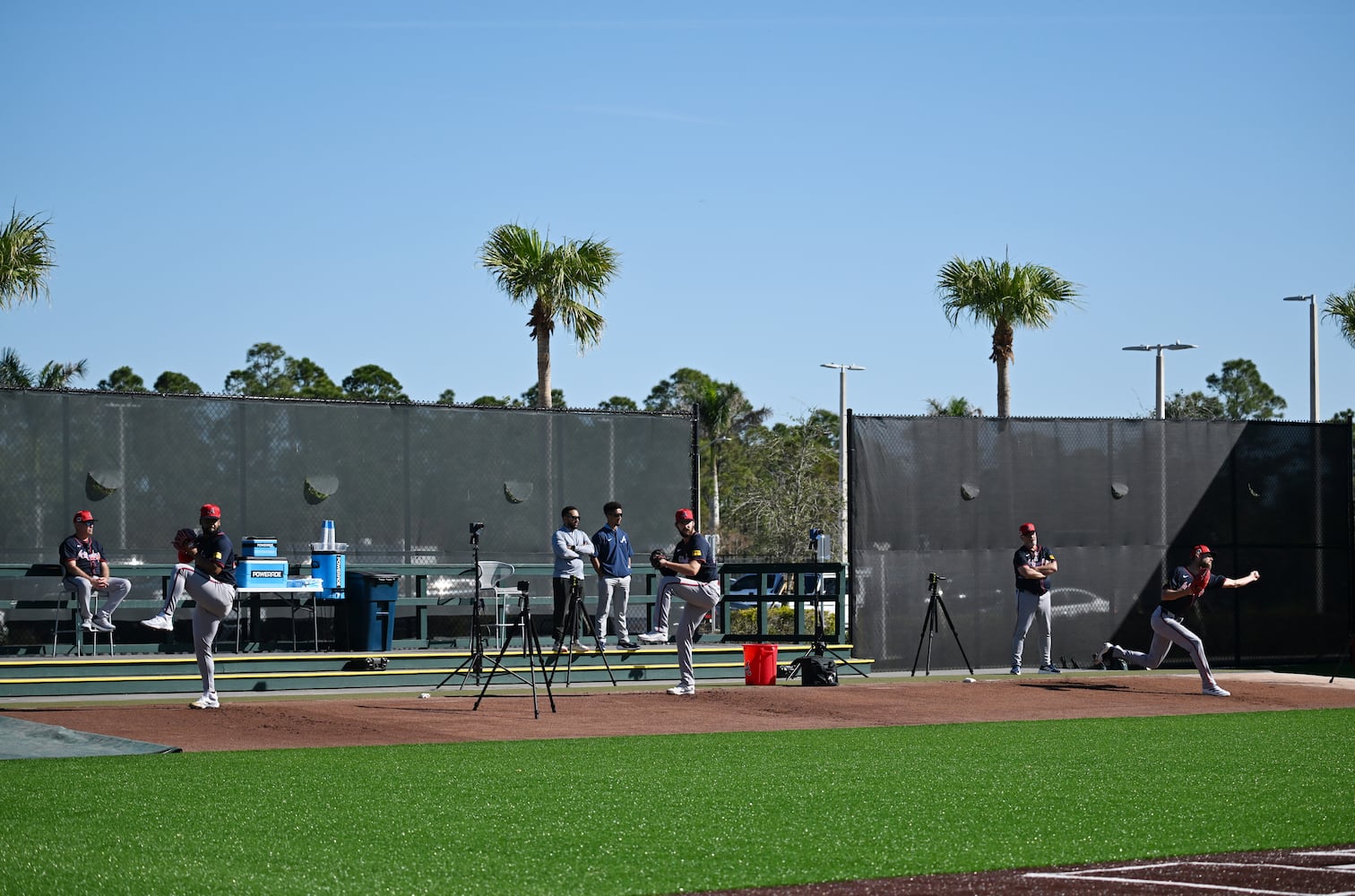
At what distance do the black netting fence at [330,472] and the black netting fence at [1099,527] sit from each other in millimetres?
3454

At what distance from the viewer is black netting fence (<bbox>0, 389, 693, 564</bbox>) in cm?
1844

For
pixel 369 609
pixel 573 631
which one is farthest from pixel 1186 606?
pixel 369 609

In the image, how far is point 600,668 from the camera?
755 inches

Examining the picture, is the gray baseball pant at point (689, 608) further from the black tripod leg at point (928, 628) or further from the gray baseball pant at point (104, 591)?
the gray baseball pant at point (104, 591)

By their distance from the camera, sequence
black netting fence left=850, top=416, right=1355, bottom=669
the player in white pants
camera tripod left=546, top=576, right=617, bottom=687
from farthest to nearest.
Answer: black netting fence left=850, top=416, right=1355, bottom=669, camera tripod left=546, top=576, right=617, bottom=687, the player in white pants

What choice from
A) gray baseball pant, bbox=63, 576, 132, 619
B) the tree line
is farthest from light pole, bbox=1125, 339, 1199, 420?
gray baseball pant, bbox=63, 576, 132, 619

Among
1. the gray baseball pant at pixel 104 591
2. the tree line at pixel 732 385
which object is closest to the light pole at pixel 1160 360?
the tree line at pixel 732 385

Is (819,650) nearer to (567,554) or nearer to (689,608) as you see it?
(689,608)

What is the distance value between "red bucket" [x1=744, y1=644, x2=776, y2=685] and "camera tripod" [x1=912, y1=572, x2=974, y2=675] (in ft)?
9.27

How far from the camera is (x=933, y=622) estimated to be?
795 inches

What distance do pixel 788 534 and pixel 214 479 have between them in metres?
34.6

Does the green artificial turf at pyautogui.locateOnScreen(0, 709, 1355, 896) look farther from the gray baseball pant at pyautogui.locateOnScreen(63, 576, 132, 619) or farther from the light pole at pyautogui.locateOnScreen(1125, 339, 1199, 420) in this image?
the light pole at pyautogui.locateOnScreen(1125, 339, 1199, 420)

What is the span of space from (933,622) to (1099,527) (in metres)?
3.35

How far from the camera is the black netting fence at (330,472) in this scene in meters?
18.4
